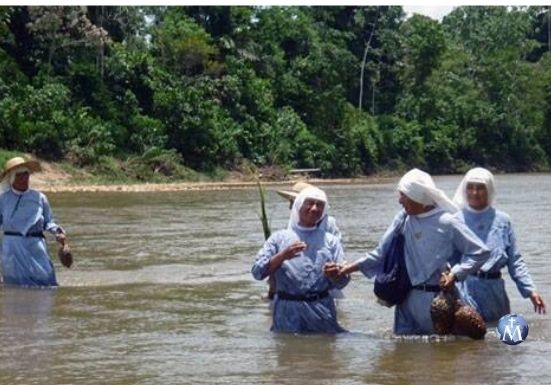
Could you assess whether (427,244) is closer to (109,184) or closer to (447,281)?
(447,281)

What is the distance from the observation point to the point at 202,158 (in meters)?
42.7

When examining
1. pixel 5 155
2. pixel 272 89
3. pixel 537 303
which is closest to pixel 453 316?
pixel 537 303

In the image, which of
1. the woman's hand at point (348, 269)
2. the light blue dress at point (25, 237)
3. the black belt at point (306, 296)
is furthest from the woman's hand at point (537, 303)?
the light blue dress at point (25, 237)

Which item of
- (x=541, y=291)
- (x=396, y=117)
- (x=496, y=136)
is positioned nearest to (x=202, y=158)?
(x=396, y=117)

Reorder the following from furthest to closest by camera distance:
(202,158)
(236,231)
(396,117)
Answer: (396,117)
(202,158)
(236,231)

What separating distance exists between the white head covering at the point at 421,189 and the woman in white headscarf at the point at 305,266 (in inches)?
23.4

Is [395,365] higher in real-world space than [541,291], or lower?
higher

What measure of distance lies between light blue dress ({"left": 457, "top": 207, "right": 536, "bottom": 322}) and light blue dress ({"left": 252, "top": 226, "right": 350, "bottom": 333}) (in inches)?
35.2

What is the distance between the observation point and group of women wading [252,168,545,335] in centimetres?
711

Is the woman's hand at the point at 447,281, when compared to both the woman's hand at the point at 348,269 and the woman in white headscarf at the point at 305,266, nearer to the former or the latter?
the woman's hand at the point at 348,269

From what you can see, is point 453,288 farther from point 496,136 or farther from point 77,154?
point 496,136

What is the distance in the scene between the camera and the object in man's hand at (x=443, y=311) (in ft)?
23.5

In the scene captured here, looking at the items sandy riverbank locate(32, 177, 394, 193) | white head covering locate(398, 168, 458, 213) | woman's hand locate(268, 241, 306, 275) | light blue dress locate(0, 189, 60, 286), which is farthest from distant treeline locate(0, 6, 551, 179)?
white head covering locate(398, 168, 458, 213)

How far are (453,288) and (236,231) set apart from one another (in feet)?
43.4
